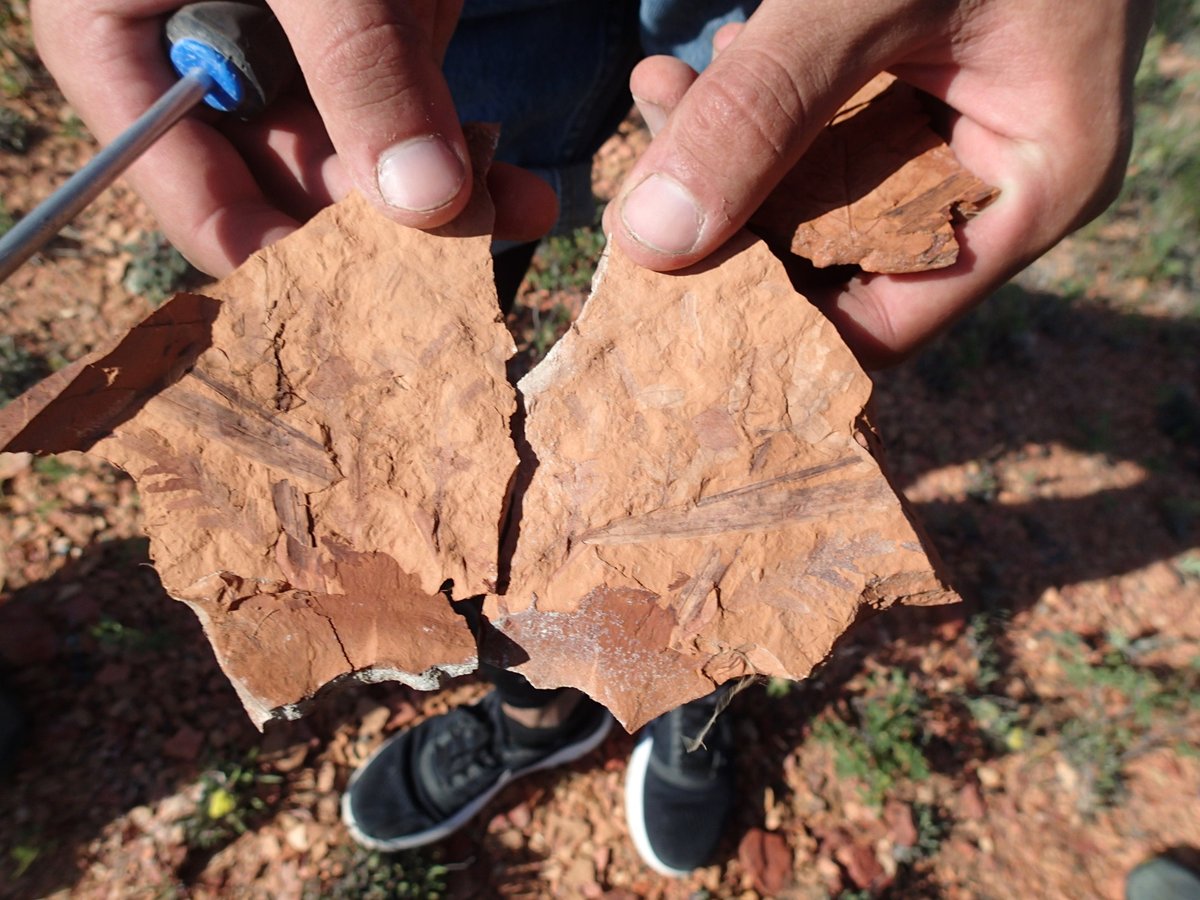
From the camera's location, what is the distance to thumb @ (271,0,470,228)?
1.11 metres

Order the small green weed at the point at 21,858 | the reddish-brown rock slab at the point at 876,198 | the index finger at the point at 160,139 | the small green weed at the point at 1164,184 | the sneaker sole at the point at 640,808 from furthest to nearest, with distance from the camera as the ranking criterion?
the small green weed at the point at 1164,184 < the sneaker sole at the point at 640,808 < the small green weed at the point at 21,858 < the index finger at the point at 160,139 < the reddish-brown rock slab at the point at 876,198

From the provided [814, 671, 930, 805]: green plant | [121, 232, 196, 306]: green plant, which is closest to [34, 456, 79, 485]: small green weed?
[121, 232, 196, 306]: green plant

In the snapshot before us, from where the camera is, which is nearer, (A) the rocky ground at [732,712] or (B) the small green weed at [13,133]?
(A) the rocky ground at [732,712]

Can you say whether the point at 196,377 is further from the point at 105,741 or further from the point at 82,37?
the point at 105,741

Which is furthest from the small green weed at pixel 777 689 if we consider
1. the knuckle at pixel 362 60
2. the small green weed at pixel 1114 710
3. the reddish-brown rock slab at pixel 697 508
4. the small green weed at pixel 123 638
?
the knuckle at pixel 362 60

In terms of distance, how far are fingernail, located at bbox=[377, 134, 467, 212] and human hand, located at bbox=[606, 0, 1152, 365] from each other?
A: 26 cm

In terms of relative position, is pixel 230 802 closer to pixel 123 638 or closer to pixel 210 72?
pixel 123 638

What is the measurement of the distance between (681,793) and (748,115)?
197 cm

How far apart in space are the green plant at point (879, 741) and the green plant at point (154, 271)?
2829mm

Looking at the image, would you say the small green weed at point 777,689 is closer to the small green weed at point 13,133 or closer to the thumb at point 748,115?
the thumb at point 748,115

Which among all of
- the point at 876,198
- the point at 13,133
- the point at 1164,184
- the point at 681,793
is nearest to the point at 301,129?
the point at 876,198

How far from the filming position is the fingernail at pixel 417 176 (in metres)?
1.17

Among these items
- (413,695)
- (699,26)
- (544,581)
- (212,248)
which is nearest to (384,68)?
(212,248)

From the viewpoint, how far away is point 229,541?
3.72 ft
